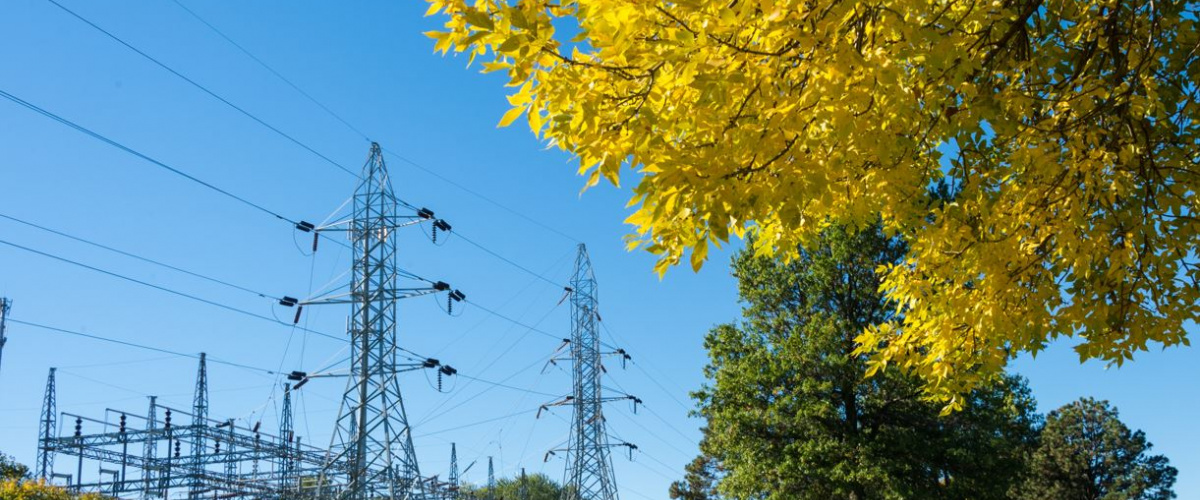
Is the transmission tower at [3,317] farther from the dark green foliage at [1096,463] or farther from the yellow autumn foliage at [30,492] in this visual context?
the dark green foliage at [1096,463]

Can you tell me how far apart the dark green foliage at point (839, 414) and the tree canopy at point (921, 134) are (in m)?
12.1

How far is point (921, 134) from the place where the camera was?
579 centimetres

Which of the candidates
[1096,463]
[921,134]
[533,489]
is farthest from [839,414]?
[533,489]

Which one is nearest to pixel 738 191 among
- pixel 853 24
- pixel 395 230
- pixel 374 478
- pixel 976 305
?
pixel 853 24

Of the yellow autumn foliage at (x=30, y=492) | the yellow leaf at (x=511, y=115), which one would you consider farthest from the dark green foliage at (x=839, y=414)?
the yellow leaf at (x=511, y=115)

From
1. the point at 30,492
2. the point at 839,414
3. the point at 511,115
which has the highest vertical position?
the point at 839,414

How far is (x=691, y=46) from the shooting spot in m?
3.66

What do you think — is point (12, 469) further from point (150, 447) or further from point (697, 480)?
point (697, 480)

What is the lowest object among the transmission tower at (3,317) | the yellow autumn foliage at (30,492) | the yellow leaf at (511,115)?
the yellow leaf at (511,115)

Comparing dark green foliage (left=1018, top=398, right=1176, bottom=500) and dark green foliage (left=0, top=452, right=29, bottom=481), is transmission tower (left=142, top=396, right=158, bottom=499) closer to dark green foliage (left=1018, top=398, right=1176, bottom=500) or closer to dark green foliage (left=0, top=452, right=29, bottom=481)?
dark green foliage (left=0, top=452, right=29, bottom=481)

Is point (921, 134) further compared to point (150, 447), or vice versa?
point (150, 447)

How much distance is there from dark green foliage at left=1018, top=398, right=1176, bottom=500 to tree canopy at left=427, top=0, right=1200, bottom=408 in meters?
37.5

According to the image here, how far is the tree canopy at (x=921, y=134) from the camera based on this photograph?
3.92 metres

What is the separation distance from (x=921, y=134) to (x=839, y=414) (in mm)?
14819
